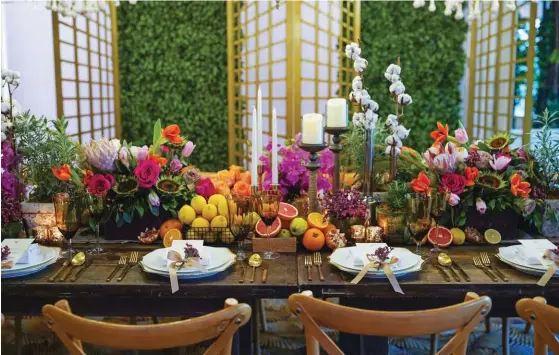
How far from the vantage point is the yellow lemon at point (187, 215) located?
191cm

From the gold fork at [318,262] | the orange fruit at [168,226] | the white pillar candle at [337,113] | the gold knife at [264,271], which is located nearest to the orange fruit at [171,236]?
the orange fruit at [168,226]

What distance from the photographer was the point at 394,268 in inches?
61.0

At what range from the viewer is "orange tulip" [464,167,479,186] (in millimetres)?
1866

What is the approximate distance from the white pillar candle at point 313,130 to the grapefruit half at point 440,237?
0.47 metres

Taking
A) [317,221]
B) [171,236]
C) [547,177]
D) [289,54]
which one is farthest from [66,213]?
[289,54]

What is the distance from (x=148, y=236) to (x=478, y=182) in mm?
1110

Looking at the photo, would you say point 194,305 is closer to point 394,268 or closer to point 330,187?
point 394,268

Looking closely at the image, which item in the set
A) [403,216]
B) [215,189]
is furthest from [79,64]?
[403,216]

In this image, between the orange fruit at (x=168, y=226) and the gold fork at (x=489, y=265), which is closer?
the gold fork at (x=489, y=265)

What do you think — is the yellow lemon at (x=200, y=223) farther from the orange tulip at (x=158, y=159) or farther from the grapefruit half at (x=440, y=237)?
the grapefruit half at (x=440, y=237)

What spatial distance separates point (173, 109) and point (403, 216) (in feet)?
13.7

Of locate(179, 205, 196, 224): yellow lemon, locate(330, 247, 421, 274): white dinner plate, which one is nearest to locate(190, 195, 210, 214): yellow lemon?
locate(179, 205, 196, 224): yellow lemon

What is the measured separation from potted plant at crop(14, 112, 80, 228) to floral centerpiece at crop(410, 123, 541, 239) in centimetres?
121

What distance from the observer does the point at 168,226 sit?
1915mm
